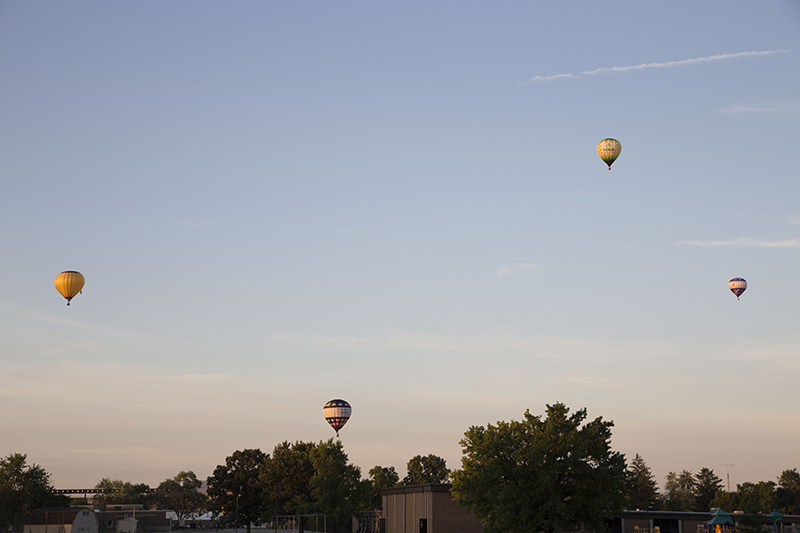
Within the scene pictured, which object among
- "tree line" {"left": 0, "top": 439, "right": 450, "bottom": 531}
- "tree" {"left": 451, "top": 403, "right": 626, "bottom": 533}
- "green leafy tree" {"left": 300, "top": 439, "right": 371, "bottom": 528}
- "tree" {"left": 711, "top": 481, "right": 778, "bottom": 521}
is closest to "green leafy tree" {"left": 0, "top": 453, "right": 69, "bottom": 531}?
"tree line" {"left": 0, "top": 439, "right": 450, "bottom": 531}

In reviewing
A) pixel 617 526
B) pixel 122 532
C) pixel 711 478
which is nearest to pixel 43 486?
pixel 122 532

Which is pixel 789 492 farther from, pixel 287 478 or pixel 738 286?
pixel 287 478

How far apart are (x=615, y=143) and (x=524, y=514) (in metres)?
44.3

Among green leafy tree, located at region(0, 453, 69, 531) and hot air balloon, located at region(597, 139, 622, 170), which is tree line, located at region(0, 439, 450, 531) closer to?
green leafy tree, located at region(0, 453, 69, 531)

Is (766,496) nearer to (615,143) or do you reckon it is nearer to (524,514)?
(615,143)

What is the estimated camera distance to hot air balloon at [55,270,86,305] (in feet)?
260

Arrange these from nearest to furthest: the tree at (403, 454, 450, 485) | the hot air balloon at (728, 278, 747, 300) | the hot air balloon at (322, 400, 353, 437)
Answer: the hot air balloon at (728, 278, 747, 300), the hot air balloon at (322, 400, 353, 437), the tree at (403, 454, 450, 485)

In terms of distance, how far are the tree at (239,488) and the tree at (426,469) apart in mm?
59002

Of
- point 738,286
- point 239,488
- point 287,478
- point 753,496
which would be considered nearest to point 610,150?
point 738,286

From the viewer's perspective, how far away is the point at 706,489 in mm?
165000

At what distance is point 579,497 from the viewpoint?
194 feet

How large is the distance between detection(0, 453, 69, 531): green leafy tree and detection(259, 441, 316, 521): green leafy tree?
39.1 metres

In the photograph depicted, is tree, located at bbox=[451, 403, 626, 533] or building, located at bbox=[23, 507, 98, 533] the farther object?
building, located at bbox=[23, 507, 98, 533]

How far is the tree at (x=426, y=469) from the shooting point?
581 ft
